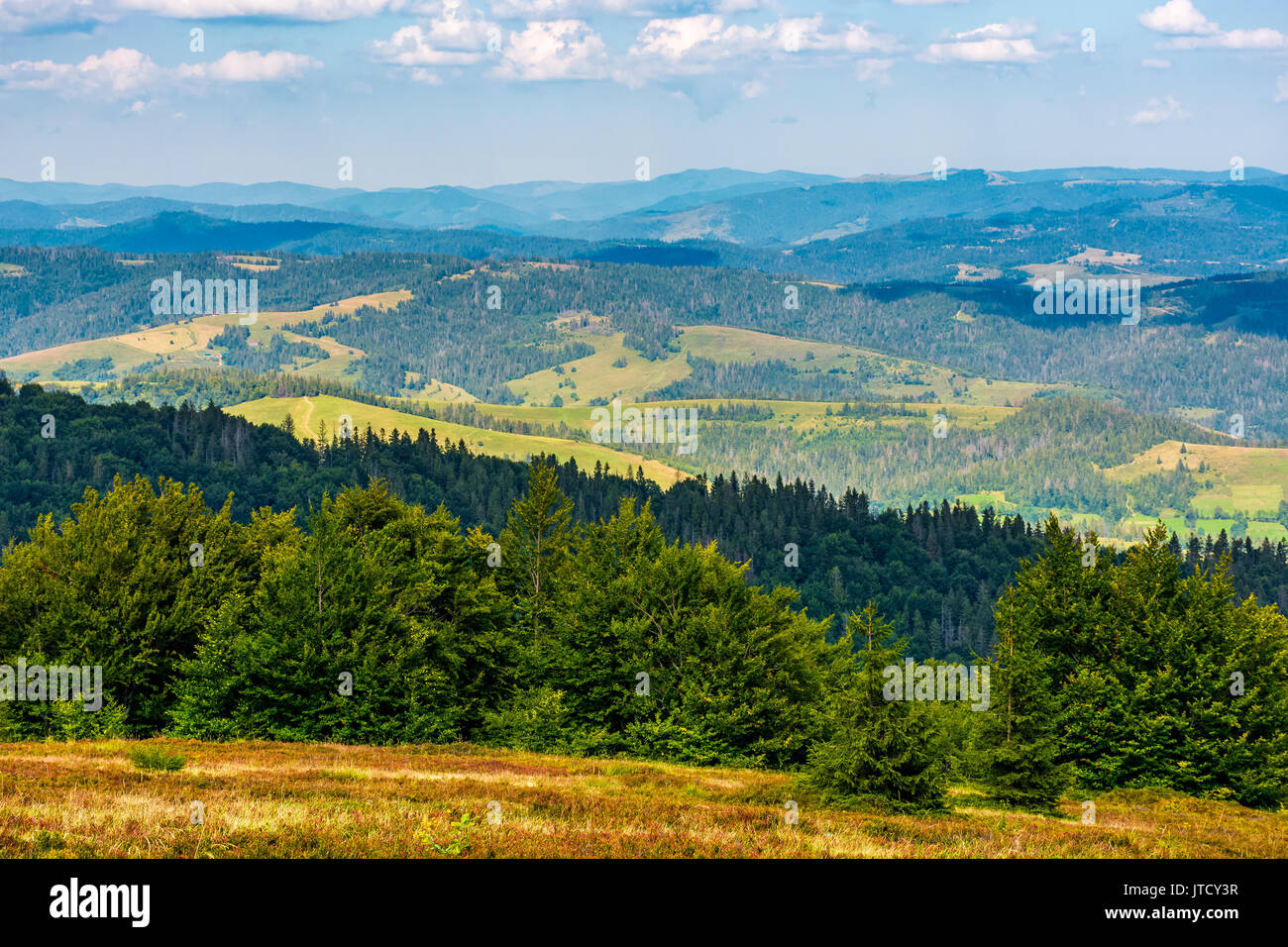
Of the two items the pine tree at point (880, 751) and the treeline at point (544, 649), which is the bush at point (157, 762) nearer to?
the pine tree at point (880, 751)

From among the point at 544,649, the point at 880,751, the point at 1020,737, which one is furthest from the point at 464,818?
the point at 544,649

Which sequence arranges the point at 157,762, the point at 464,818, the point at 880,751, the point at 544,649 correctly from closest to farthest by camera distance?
the point at 464,818 → the point at 157,762 → the point at 880,751 → the point at 544,649

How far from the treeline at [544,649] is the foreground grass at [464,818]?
12280 mm

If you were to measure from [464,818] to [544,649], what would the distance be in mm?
50915

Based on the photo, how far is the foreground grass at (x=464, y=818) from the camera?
943 inches

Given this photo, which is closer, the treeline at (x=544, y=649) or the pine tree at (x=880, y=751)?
the pine tree at (x=880, y=751)

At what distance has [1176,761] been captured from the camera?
206 feet

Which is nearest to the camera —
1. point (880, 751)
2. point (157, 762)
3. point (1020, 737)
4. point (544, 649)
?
point (157, 762)

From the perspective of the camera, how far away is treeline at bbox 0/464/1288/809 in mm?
63188

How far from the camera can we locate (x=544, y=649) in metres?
77.2

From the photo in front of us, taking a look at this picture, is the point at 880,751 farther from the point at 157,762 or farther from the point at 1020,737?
the point at 157,762

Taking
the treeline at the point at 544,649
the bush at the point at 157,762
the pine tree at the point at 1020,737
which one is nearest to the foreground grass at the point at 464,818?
the bush at the point at 157,762

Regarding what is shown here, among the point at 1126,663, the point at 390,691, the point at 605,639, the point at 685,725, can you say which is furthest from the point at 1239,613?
the point at 390,691

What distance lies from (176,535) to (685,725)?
35.0 meters
